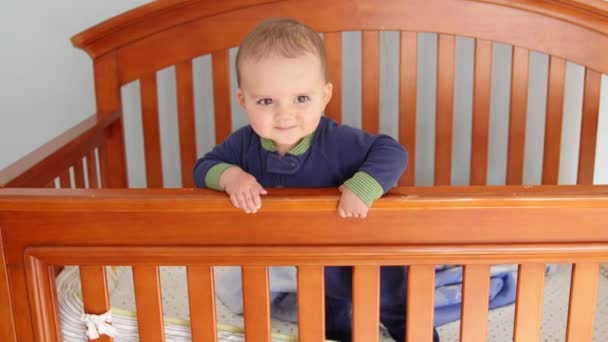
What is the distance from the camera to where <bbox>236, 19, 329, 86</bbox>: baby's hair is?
889 millimetres

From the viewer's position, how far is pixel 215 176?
960 mm

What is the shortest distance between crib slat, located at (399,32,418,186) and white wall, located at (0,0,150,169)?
66cm

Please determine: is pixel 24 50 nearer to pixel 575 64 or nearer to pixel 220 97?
pixel 220 97

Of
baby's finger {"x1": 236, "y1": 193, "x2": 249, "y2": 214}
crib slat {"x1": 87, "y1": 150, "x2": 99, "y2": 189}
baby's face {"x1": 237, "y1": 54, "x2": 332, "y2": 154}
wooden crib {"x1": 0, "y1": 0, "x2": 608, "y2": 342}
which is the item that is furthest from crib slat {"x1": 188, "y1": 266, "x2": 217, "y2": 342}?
crib slat {"x1": 87, "y1": 150, "x2": 99, "y2": 189}

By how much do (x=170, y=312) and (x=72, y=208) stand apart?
1.56 feet

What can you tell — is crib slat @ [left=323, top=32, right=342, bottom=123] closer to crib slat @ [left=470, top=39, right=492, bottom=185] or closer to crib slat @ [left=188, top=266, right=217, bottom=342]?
crib slat @ [left=470, top=39, right=492, bottom=185]

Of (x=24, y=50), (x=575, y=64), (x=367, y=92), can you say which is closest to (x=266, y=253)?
(x=367, y=92)

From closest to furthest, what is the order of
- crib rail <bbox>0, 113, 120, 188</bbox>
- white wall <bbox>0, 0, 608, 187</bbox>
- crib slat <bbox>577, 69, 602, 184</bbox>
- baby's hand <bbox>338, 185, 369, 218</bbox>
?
baby's hand <bbox>338, 185, 369, 218</bbox>
crib rail <bbox>0, 113, 120, 188</bbox>
crib slat <bbox>577, 69, 602, 184</bbox>
white wall <bbox>0, 0, 608, 187</bbox>

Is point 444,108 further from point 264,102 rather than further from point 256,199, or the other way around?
point 256,199

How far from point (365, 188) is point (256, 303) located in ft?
0.69

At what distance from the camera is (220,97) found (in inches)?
61.1

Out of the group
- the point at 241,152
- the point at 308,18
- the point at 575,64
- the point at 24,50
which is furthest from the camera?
the point at 24,50

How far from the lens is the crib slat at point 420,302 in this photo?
2.82 feet

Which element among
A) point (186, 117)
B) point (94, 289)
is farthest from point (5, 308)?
point (186, 117)
